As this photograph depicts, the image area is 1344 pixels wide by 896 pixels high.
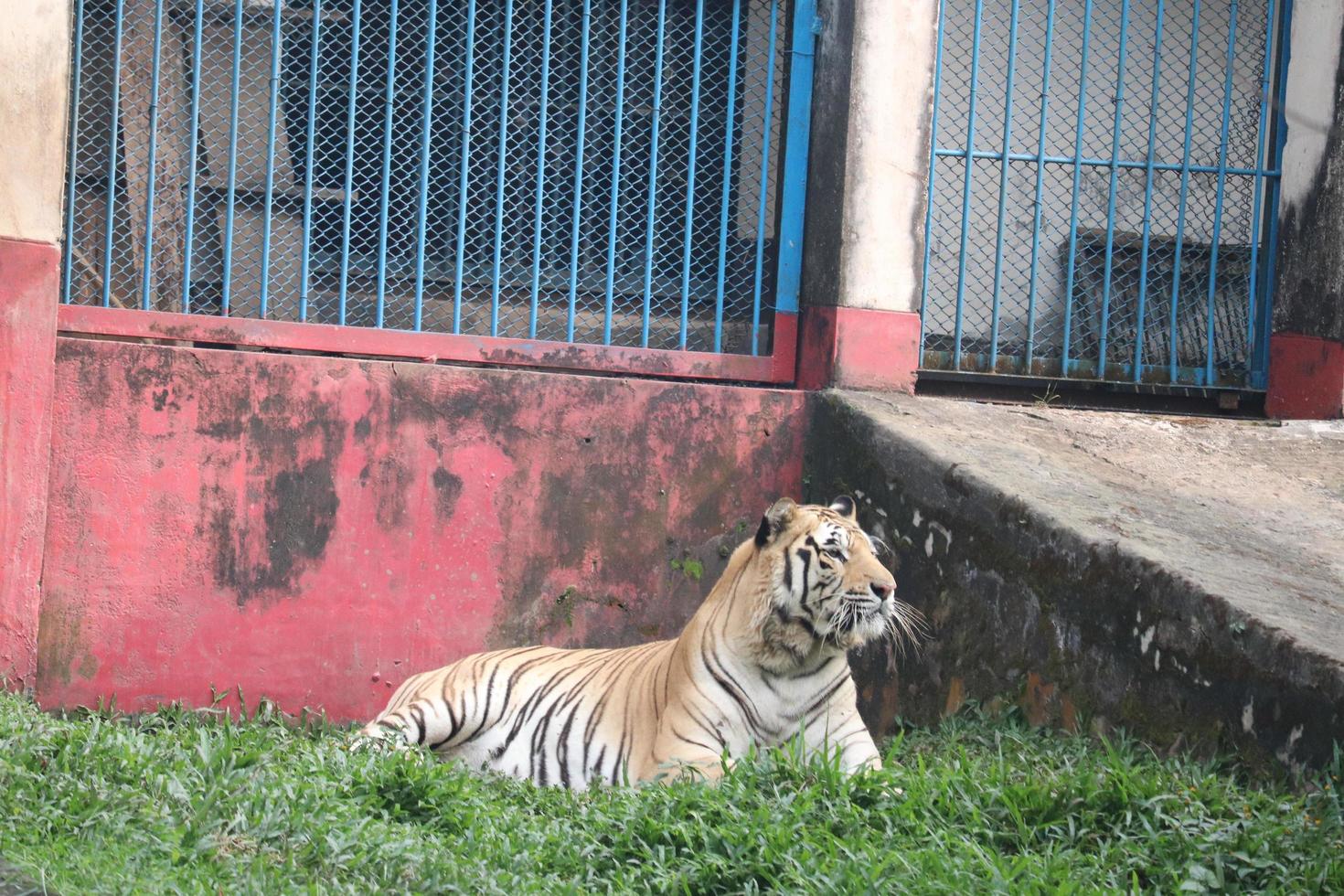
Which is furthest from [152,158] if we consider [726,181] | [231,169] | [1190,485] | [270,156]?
[1190,485]

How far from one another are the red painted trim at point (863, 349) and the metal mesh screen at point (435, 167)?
37 cm

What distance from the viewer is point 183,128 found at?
24.4ft

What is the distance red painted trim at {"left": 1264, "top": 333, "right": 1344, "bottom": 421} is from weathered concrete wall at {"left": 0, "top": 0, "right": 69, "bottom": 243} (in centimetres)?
556

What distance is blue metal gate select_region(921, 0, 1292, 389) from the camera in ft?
23.5

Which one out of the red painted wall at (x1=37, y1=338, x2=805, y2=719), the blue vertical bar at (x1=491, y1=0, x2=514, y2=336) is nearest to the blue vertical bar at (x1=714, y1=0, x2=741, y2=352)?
the red painted wall at (x1=37, y1=338, x2=805, y2=719)

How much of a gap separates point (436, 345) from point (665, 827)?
11.0 feet

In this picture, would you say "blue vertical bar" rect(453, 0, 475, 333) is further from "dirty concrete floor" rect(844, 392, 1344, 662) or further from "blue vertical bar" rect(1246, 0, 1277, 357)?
"blue vertical bar" rect(1246, 0, 1277, 357)

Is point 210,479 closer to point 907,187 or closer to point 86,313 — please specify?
point 86,313

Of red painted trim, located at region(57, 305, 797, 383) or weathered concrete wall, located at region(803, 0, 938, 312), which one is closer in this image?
red painted trim, located at region(57, 305, 797, 383)

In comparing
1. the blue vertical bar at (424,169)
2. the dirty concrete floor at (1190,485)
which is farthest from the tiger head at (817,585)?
the blue vertical bar at (424,169)

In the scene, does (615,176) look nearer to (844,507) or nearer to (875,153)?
(875,153)

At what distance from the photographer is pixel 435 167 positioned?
7531 millimetres

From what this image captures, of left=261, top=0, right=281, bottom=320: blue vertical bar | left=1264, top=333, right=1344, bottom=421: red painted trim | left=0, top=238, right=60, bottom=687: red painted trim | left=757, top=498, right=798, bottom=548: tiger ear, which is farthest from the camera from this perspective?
left=1264, top=333, right=1344, bottom=421: red painted trim

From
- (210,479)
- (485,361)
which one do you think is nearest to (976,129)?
(485,361)
